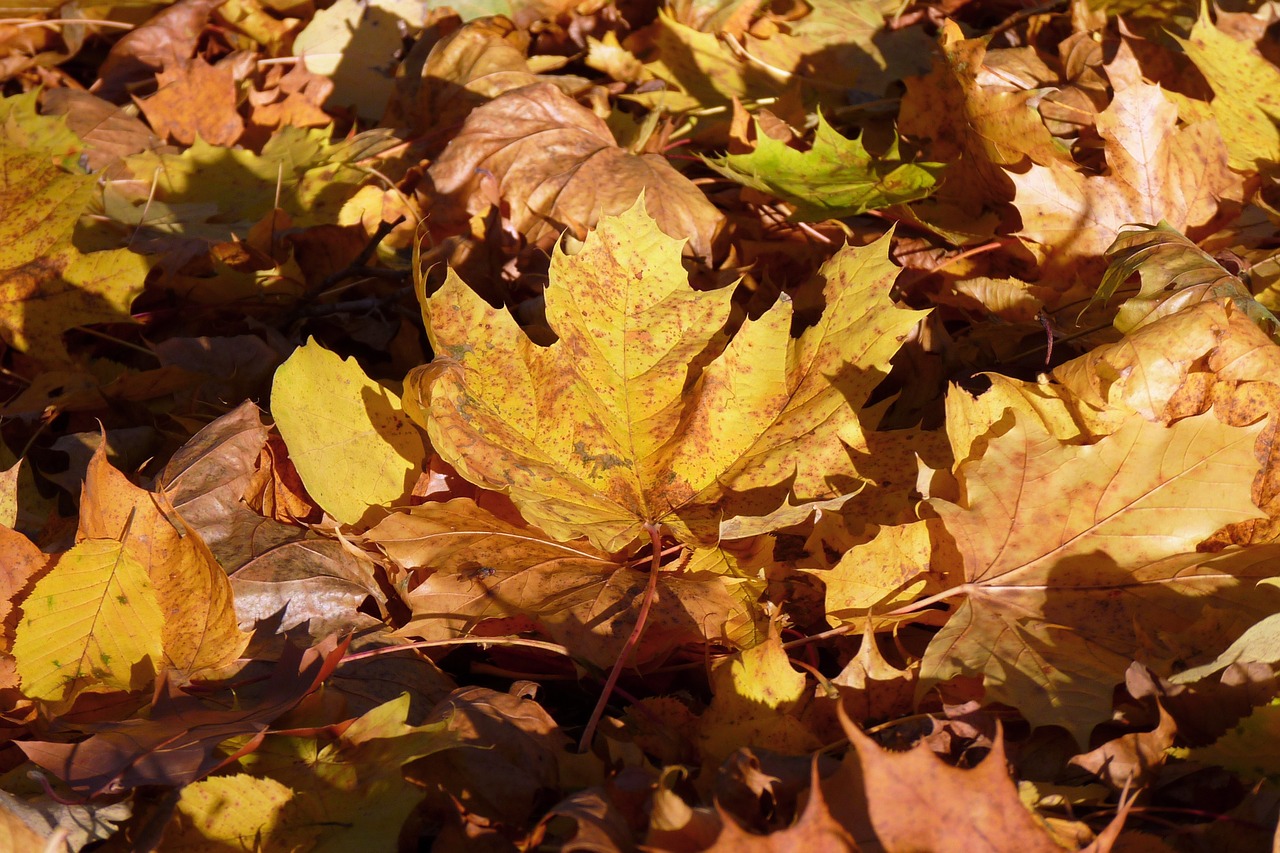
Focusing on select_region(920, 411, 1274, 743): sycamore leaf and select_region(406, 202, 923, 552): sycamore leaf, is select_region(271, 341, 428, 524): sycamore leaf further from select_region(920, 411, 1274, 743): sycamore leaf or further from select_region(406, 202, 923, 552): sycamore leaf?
select_region(920, 411, 1274, 743): sycamore leaf

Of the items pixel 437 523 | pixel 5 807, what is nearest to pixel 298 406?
pixel 437 523

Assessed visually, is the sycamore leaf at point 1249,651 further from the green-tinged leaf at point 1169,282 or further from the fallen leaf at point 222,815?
the fallen leaf at point 222,815

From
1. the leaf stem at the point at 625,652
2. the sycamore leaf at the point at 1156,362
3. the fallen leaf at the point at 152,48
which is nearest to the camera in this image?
the leaf stem at the point at 625,652

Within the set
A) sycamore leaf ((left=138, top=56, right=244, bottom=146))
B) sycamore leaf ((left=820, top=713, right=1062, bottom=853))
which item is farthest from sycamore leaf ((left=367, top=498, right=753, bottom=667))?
sycamore leaf ((left=138, top=56, right=244, bottom=146))

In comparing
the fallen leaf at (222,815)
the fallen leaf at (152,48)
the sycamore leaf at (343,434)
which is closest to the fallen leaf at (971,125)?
the sycamore leaf at (343,434)

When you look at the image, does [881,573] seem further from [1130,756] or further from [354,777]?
[354,777]

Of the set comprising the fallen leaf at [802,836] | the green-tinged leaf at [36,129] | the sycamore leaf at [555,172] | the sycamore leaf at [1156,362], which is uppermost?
the sycamore leaf at [1156,362]

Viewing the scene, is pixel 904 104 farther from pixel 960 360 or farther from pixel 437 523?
pixel 437 523
